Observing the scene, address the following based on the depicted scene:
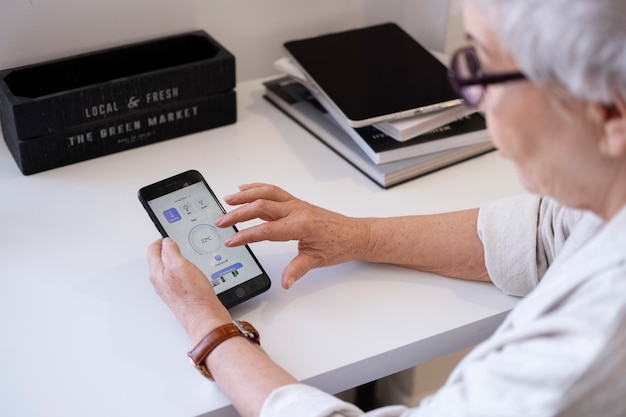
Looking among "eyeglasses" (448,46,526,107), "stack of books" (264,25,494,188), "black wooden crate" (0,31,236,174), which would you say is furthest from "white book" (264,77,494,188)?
"eyeglasses" (448,46,526,107)

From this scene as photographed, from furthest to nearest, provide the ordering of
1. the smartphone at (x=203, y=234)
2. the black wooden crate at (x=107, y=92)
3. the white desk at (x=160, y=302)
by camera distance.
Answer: the black wooden crate at (x=107, y=92) < the smartphone at (x=203, y=234) < the white desk at (x=160, y=302)

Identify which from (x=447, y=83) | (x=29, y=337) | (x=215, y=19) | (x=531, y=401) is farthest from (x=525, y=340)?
(x=215, y=19)

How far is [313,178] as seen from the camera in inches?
50.7

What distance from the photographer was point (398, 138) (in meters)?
1.29

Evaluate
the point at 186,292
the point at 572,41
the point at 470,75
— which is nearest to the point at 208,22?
the point at 186,292

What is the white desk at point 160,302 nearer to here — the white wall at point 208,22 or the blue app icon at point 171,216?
the blue app icon at point 171,216

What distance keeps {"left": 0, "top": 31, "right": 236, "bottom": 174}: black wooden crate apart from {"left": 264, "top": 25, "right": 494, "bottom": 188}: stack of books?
14cm

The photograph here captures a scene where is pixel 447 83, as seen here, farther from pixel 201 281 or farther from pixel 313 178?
pixel 201 281

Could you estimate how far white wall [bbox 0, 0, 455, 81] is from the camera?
131cm

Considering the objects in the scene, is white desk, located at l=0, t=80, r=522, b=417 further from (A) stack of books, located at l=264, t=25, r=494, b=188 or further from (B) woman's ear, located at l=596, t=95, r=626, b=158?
(B) woman's ear, located at l=596, t=95, r=626, b=158

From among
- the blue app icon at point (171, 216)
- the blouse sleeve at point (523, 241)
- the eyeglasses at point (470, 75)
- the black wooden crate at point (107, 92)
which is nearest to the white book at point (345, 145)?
the black wooden crate at point (107, 92)

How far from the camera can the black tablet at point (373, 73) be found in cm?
131

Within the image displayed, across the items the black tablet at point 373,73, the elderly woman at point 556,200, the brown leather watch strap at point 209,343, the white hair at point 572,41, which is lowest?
the brown leather watch strap at point 209,343

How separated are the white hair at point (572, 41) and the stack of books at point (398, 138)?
58cm
